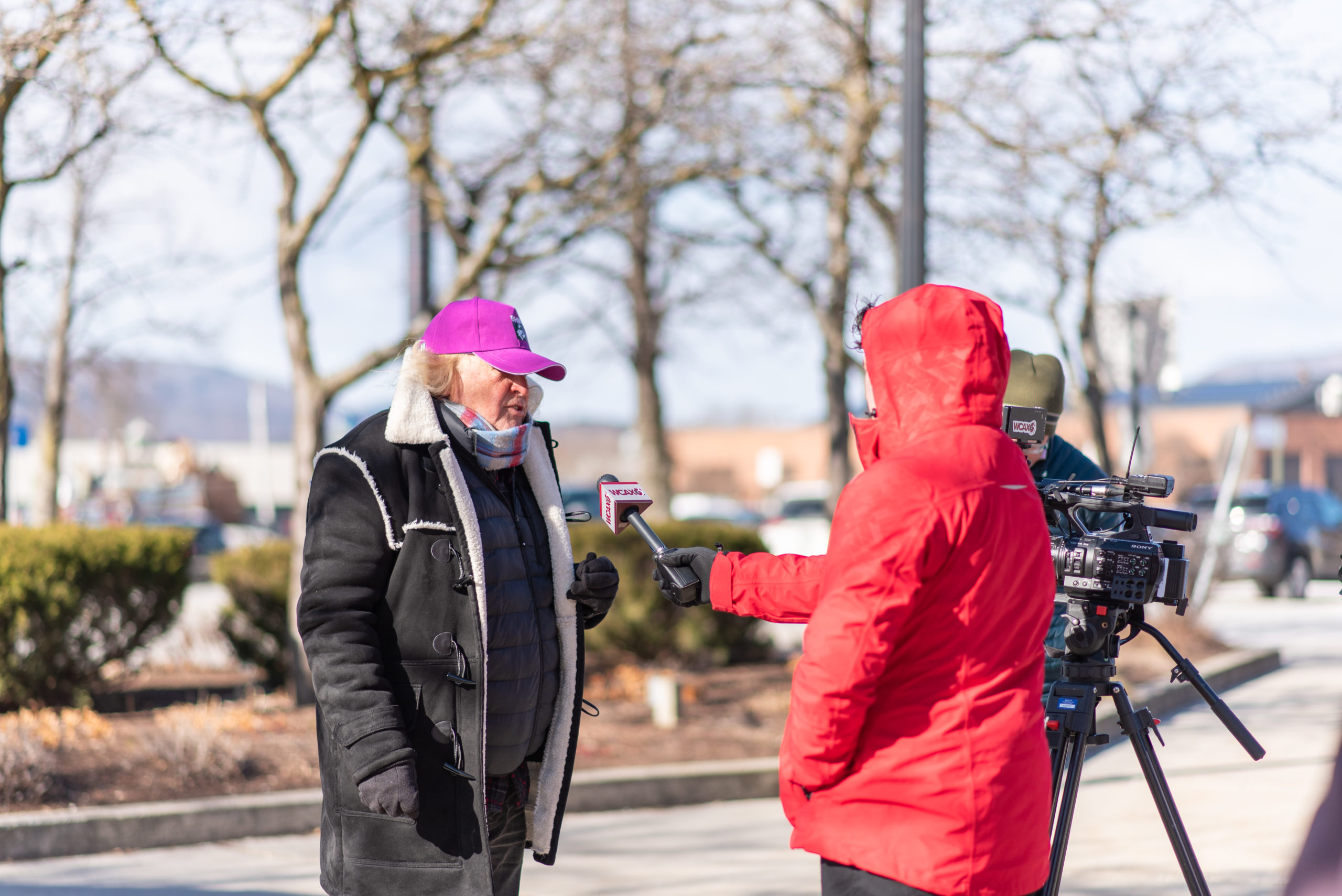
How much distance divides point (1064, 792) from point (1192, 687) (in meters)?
5.01

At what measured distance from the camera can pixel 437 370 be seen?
126 inches

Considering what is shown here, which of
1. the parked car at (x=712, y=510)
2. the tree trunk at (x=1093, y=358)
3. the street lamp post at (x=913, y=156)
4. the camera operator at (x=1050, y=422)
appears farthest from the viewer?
the parked car at (x=712, y=510)

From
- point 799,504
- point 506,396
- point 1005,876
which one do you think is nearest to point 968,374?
point 1005,876

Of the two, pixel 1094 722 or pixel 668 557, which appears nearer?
pixel 668 557

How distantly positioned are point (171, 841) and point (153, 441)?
170 ft

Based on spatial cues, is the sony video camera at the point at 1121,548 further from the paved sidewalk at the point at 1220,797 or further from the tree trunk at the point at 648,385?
the tree trunk at the point at 648,385

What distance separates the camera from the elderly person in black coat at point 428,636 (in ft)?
9.41

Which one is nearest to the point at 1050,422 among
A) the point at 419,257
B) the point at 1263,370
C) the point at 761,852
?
the point at 761,852

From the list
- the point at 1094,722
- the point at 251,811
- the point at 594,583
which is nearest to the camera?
the point at 594,583

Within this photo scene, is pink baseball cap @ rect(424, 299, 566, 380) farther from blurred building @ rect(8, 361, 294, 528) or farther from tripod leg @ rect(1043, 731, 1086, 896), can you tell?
blurred building @ rect(8, 361, 294, 528)

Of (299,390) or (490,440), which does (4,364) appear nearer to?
(299,390)

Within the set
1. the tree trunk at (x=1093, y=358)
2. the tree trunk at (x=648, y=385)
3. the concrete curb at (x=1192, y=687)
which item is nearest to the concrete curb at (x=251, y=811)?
the concrete curb at (x=1192, y=687)

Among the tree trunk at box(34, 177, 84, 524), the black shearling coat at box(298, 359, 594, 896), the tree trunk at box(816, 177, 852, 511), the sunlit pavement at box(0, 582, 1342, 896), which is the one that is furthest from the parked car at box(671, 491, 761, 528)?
the black shearling coat at box(298, 359, 594, 896)

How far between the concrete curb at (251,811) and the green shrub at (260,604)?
134 inches
